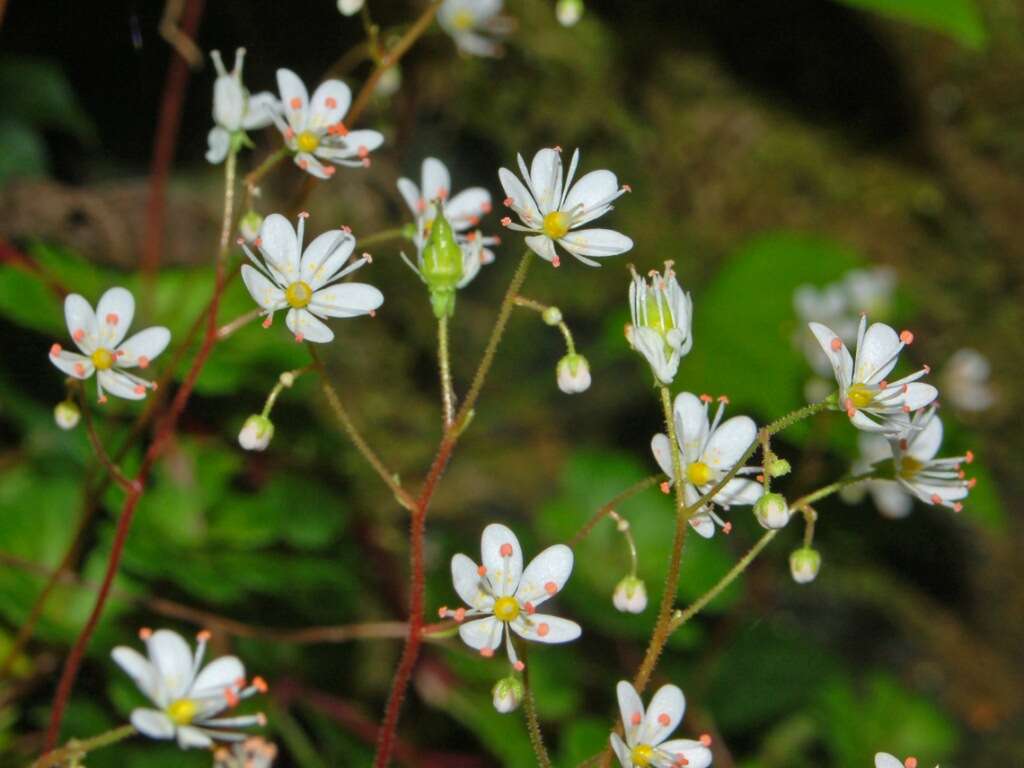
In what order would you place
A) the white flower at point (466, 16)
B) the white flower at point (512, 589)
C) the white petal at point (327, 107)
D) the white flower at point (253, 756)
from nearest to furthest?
the white flower at point (512, 589) → the white flower at point (253, 756) → the white petal at point (327, 107) → the white flower at point (466, 16)

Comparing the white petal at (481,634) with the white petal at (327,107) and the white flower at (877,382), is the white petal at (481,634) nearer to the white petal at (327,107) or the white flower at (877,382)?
the white flower at (877,382)

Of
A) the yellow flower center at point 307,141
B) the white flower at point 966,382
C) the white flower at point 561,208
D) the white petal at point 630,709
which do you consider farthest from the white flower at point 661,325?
the white flower at point 966,382

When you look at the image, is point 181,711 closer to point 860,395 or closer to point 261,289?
point 261,289

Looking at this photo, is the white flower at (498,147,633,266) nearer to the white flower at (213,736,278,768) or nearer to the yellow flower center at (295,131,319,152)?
the yellow flower center at (295,131,319,152)

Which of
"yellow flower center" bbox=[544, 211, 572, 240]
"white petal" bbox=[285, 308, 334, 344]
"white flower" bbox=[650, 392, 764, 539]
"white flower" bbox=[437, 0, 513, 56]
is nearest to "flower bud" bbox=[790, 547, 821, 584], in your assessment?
"white flower" bbox=[650, 392, 764, 539]

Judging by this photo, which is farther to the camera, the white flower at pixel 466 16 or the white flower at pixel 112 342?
the white flower at pixel 466 16
